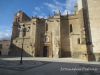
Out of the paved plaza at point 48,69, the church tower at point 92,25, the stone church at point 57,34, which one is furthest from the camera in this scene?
the stone church at point 57,34

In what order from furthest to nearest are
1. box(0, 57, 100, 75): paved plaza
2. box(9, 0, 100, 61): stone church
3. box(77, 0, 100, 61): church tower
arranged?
box(9, 0, 100, 61): stone church → box(77, 0, 100, 61): church tower → box(0, 57, 100, 75): paved plaza

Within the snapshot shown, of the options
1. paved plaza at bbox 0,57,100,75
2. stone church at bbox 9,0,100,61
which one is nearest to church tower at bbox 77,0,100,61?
stone church at bbox 9,0,100,61

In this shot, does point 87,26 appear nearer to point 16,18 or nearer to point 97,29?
point 97,29

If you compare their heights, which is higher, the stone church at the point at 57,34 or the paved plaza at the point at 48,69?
the stone church at the point at 57,34

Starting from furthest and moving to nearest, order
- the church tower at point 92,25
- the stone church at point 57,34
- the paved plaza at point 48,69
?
the stone church at point 57,34 → the church tower at point 92,25 → the paved plaza at point 48,69

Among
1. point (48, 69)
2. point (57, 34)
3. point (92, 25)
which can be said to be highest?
point (92, 25)

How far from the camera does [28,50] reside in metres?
34.3

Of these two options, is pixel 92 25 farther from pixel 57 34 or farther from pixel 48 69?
pixel 48 69

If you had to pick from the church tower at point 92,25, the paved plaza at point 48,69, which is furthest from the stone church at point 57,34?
the paved plaza at point 48,69

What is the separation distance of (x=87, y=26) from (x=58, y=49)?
921 centimetres

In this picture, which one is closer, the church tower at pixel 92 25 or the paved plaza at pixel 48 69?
the paved plaza at pixel 48 69

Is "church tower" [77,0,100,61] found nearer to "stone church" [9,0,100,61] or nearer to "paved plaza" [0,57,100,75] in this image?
"stone church" [9,0,100,61]

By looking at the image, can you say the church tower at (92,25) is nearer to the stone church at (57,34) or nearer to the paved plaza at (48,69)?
the stone church at (57,34)

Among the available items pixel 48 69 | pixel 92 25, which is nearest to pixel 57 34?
pixel 92 25
